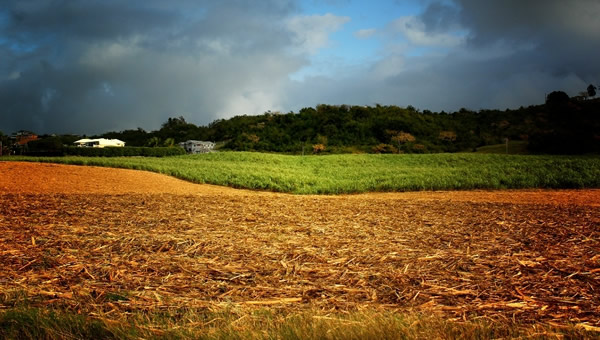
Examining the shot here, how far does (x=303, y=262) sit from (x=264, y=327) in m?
1.80

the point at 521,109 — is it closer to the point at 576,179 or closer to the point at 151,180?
the point at 576,179

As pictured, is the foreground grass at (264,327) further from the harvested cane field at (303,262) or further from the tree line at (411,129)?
the tree line at (411,129)

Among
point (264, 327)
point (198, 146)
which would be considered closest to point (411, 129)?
point (198, 146)

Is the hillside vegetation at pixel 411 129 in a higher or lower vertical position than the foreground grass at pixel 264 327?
higher

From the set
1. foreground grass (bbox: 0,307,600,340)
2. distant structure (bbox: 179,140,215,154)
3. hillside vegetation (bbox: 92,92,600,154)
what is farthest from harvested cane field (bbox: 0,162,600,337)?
distant structure (bbox: 179,140,215,154)

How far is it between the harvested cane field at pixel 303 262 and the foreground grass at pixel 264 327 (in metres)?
0.15

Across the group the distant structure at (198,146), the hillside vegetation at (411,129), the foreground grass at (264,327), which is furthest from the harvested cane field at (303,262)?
the distant structure at (198,146)

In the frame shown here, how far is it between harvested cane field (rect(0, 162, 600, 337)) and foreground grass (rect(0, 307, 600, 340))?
0.15m

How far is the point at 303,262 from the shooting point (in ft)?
13.5

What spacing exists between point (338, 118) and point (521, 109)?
28.4 meters

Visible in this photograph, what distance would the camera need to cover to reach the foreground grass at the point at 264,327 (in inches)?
84.9

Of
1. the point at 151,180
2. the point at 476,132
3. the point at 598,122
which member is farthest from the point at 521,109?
the point at 151,180

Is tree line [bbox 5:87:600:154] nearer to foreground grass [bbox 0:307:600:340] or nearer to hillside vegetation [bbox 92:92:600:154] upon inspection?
hillside vegetation [bbox 92:92:600:154]

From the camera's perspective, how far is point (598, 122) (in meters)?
34.1
